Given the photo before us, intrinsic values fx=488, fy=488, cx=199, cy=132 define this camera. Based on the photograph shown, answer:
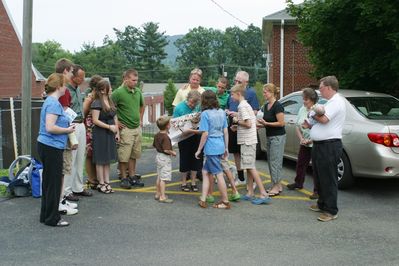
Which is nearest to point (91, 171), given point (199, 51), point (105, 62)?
point (105, 62)

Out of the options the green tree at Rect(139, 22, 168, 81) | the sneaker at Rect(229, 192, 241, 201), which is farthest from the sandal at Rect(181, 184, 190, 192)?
the green tree at Rect(139, 22, 168, 81)

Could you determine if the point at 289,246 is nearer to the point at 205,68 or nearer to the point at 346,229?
the point at 346,229

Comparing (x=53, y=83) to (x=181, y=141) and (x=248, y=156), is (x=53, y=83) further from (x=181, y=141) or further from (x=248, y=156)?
(x=248, y=156)

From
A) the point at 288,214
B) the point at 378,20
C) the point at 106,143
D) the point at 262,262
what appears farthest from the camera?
the point at 378,20

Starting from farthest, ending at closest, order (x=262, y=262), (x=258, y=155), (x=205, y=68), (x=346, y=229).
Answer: (x=205, y=68) → (x=258, y=155) → (x=346, y=229) → (x=262, y=262)

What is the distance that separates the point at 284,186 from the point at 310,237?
2.70 m

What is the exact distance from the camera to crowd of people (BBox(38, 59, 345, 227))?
5.67 meters

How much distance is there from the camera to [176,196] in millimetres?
7352

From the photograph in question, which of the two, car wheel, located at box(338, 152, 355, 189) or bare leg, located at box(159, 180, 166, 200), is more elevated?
car wheel, located at box(338, 152, 355, 189)

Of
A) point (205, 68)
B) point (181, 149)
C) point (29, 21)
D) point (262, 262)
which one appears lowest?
point (262, 262)

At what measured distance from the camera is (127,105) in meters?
7.54

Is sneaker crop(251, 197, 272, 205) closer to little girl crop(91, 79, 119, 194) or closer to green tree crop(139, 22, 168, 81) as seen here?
little girl crop(91, 79, 119, 194)

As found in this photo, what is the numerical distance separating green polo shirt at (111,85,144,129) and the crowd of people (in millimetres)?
15

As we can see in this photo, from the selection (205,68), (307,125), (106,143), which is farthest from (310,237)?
(205,68)
